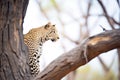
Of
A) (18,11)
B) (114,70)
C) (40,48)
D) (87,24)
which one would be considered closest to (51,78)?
(18,11)

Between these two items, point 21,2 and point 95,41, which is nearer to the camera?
A: point 95,41

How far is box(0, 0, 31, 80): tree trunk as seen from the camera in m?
2.34

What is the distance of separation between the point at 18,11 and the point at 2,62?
329mm

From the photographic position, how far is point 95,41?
7.16ft

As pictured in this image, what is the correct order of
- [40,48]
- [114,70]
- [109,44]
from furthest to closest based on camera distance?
[114,70] → [40,48] → [109,44]

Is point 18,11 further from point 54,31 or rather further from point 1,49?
point 54,31

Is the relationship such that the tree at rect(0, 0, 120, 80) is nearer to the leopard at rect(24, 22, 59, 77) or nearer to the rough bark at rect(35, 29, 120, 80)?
the rough bark at rect(35, 29, 120, 80)

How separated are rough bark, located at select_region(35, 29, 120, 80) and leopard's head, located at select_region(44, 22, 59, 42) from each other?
4.15 feet

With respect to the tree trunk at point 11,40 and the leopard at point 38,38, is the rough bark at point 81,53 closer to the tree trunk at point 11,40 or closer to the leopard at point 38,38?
the tree trunk at point 11,40

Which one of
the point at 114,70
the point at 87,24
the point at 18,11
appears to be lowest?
the point at 114,70

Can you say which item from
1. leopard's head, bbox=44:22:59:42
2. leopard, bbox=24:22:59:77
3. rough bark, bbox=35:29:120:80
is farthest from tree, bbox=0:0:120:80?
leopard's head, bbox=44:22:59:42

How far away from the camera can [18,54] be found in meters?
2.38

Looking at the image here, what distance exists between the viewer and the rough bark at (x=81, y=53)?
2.15m

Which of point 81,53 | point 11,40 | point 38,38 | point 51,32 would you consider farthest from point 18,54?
point 51,32
